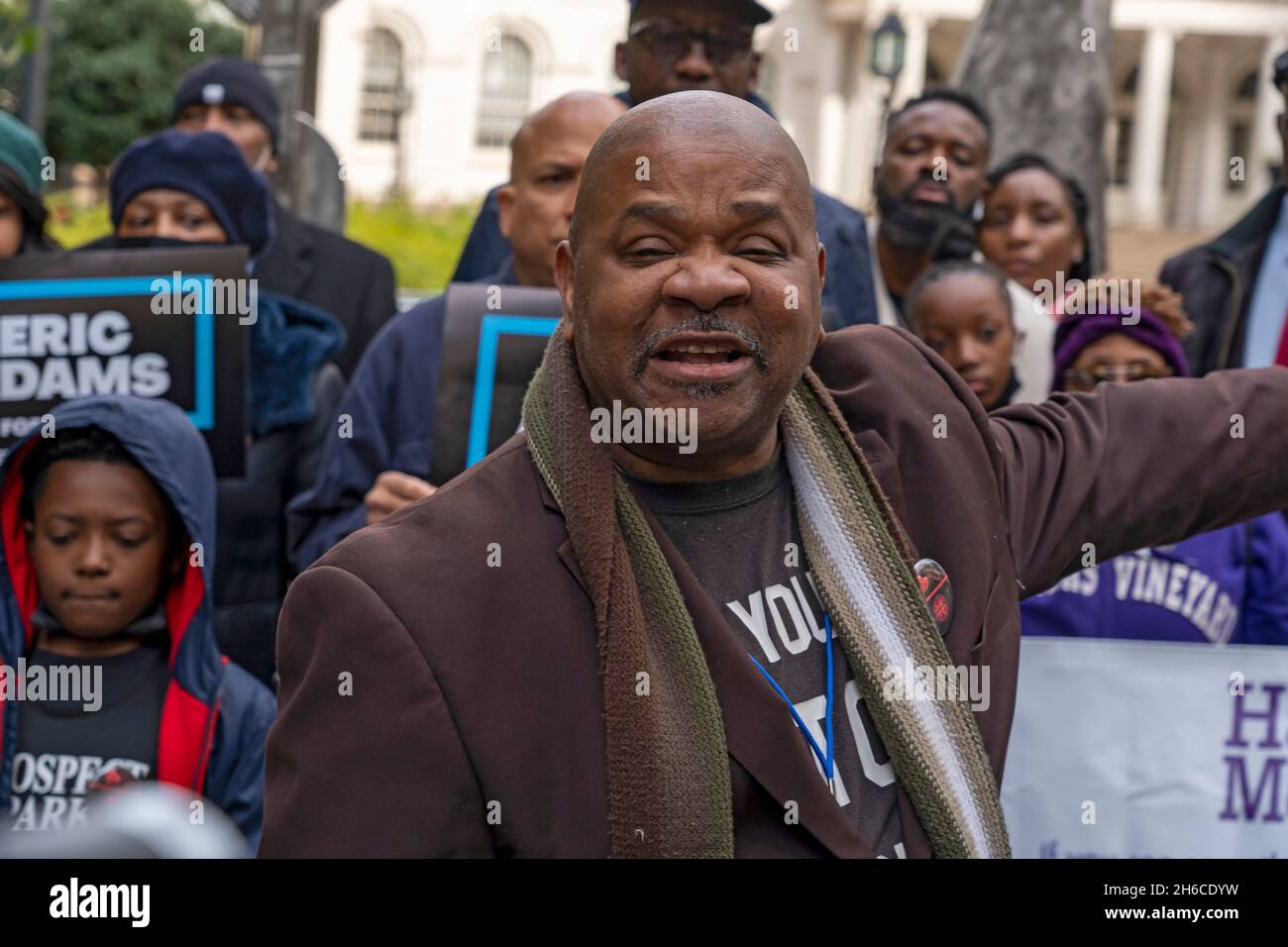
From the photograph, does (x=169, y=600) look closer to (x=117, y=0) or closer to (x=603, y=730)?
(x=603, y=730)

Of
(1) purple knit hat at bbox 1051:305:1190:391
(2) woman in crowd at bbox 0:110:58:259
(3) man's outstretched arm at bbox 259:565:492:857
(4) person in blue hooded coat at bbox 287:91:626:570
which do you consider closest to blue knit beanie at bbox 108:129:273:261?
(2) woman in crowd at bbox 0:110:58:259

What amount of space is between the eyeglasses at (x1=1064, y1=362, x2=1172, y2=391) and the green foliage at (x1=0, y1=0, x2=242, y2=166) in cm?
2566

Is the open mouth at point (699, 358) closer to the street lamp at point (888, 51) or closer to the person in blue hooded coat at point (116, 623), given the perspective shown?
the person in blue hooded coat at point (116, 623)

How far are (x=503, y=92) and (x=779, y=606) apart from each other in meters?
34.2

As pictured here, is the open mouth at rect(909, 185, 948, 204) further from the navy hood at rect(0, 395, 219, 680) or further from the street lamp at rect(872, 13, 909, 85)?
the street lamp at rect(872, 13, 909, 85)

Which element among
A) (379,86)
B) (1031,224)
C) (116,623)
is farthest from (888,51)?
(379,86)

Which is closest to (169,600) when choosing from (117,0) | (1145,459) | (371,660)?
(371,660)

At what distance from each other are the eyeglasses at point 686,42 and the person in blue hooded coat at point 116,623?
5.77 feet

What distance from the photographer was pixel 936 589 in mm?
2361

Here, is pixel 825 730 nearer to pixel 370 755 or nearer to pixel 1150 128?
pixel 370 755

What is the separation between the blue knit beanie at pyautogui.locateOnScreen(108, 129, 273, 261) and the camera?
4.96 metres
